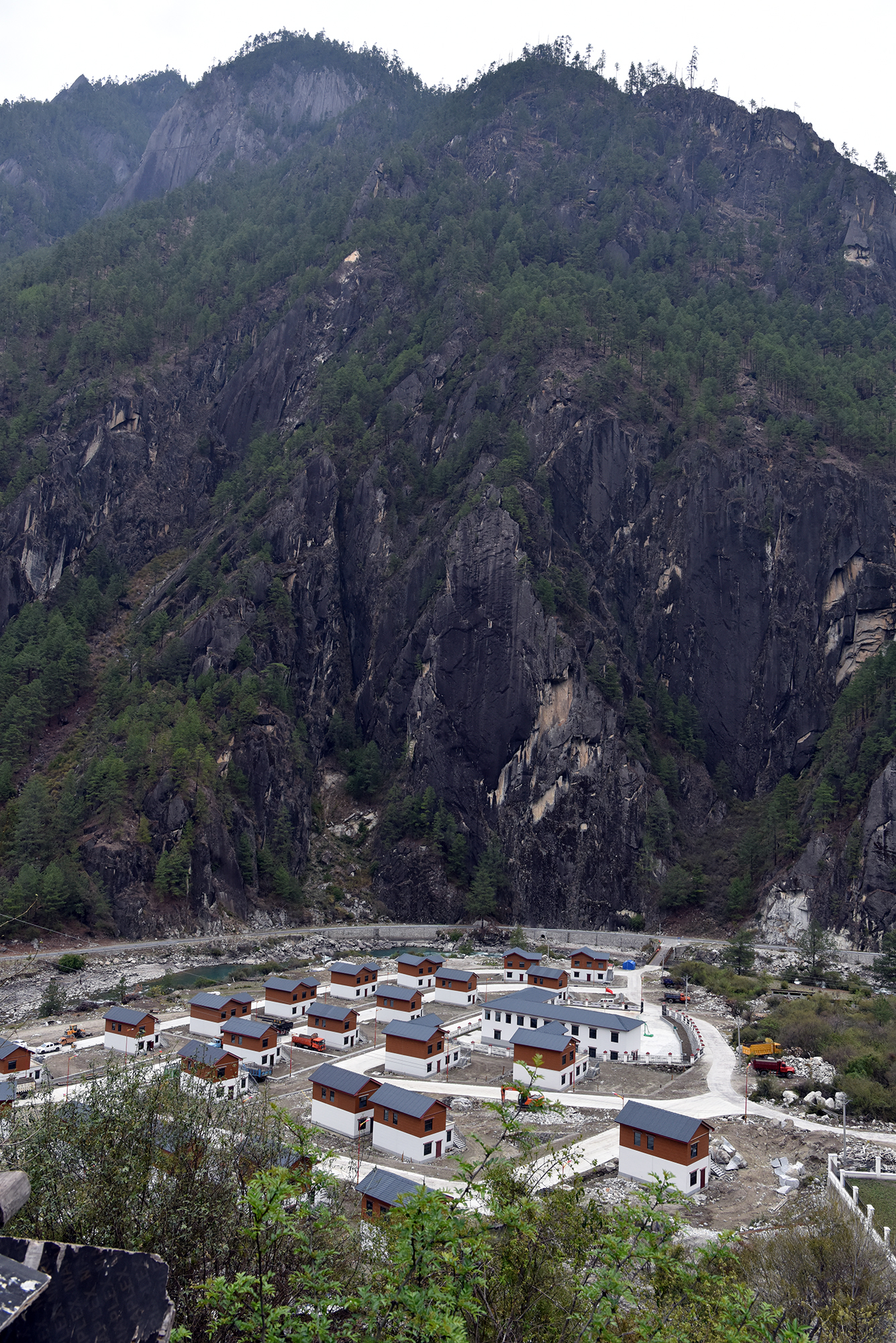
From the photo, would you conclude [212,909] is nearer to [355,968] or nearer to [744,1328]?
[355,968]

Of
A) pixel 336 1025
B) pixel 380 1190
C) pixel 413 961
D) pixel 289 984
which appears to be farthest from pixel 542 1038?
pixel 413 961

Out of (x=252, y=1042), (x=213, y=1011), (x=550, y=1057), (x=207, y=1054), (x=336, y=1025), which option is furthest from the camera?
(x=213, y=1011)

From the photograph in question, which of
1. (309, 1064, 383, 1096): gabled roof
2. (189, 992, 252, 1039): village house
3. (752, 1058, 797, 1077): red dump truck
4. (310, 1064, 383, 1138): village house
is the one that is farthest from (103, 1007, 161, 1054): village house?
(752, 1058, 797, 1077): red dump truck

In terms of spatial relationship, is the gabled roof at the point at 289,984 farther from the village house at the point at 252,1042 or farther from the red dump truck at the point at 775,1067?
the red dump truck at the point at 775,1067

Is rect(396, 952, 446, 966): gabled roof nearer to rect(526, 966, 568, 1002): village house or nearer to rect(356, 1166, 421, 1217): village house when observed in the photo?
rect(526, 966, 568, 1002): village house

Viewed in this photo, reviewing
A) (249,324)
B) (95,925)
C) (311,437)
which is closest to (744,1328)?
(95,925)

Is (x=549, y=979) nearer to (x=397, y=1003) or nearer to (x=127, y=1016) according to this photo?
(x=397, y=1003)
